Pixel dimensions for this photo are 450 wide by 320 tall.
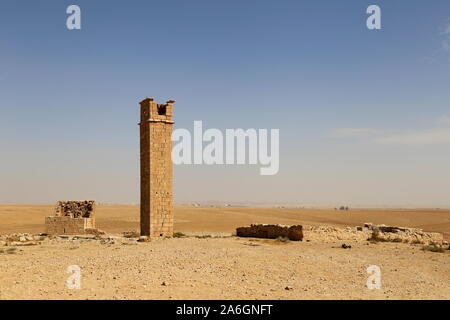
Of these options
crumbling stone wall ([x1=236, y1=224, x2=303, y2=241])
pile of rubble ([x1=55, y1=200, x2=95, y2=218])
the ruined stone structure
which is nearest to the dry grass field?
pile of rubble ([x1=55, y1=200, x2=95, y2=218])

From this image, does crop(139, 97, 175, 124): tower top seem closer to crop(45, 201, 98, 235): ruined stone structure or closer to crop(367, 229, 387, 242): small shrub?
crop(45, 201, 98, 235): ruined stone structure

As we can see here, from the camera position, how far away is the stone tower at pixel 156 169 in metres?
17.7

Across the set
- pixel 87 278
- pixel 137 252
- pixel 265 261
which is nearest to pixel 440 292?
pixel 265 261

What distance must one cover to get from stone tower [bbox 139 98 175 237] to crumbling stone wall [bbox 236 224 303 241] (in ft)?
13.4

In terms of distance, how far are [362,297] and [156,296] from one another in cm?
386

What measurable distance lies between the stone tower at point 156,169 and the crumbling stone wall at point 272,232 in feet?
13.4

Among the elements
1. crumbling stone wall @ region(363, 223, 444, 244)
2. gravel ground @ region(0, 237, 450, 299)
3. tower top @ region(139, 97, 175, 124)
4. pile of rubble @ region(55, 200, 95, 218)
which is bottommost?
crumbling stone wall @ region(363, 223, 444, 244)

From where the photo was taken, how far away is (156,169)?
17.8 metres

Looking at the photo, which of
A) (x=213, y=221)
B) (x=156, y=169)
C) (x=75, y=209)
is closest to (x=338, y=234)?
(x=156, y=169)

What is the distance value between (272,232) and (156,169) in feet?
19.9

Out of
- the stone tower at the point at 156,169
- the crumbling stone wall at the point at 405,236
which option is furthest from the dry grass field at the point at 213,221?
the stone tower at the point at 156,169

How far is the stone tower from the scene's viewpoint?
58.0ft

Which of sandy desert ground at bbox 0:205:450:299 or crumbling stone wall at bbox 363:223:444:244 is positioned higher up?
sandy desert ground at bbox 0:205:450:299

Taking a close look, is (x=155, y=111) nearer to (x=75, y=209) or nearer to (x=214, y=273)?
(x=75, y=209)
